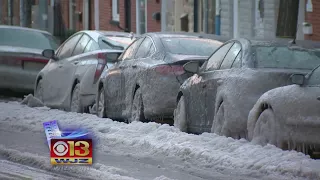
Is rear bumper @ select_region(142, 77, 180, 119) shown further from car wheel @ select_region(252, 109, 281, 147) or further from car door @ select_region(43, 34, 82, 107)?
car door @ select_region(43, 34, 82, 107)

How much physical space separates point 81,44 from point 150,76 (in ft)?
14.7

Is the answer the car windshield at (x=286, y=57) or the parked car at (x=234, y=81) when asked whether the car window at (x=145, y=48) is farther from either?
the car windshield at (x=286, y=57)

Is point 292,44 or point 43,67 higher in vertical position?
point 292,44

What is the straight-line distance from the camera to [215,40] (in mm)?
15906

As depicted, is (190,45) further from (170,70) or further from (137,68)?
(170,70)

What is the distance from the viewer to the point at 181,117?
13805mm

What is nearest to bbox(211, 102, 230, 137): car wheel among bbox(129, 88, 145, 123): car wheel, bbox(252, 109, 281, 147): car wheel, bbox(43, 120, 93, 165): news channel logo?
bbox(252, 109, 281, 147): car wheel

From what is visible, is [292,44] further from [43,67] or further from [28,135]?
[43,67]

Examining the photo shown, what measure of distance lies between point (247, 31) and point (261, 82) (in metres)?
18.2

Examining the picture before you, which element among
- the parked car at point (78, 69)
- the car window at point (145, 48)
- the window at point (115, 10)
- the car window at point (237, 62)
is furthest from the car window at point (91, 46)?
the window at point (115, 10)

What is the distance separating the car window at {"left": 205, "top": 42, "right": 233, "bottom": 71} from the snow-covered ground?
35.3 inches

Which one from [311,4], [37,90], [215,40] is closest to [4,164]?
[215,40]

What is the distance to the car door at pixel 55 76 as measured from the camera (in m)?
19.2

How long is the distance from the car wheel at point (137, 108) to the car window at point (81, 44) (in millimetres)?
3562
